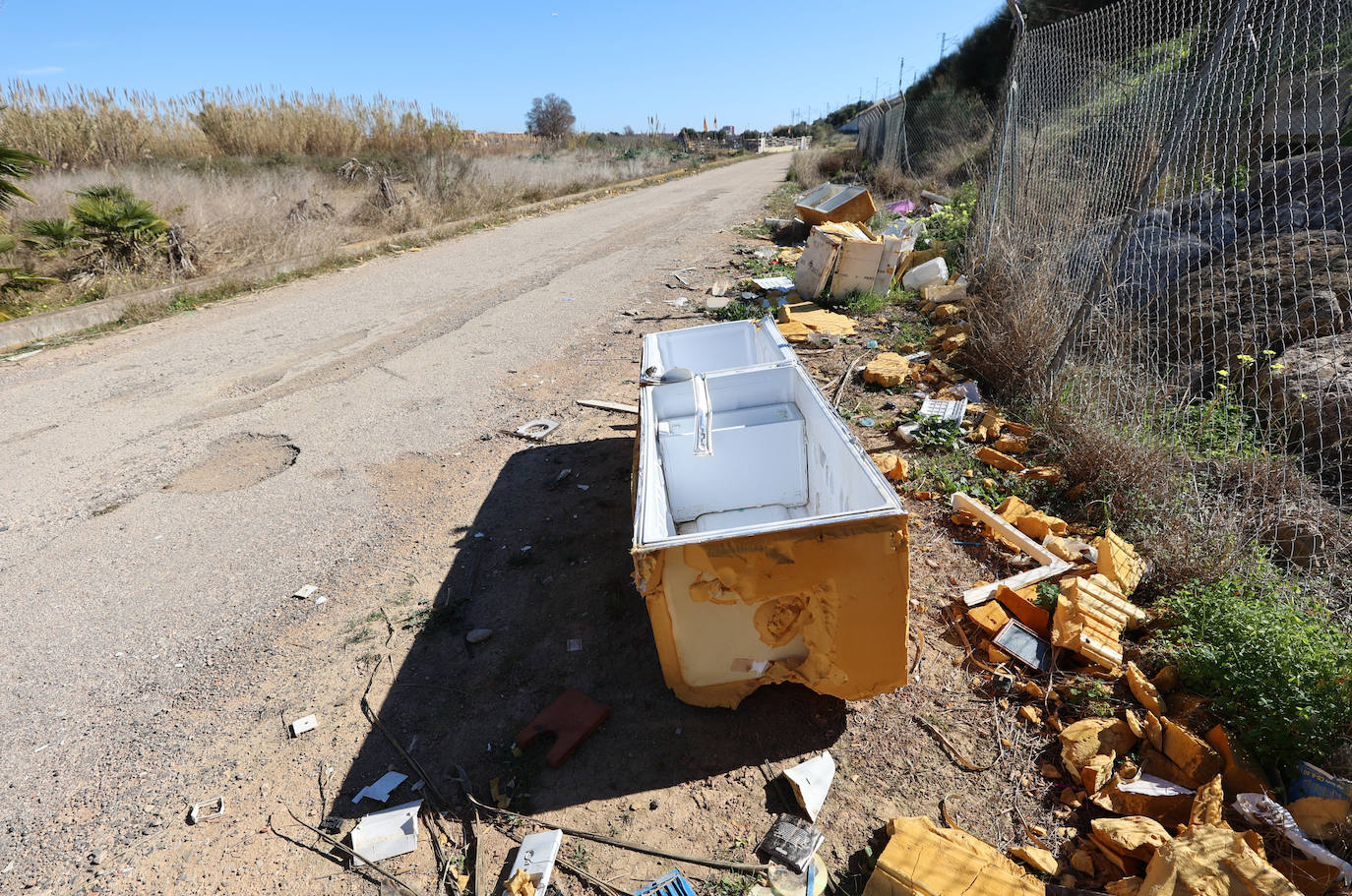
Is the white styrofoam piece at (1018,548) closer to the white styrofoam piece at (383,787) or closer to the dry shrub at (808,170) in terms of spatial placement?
the white styrofoam piece at (383,787)

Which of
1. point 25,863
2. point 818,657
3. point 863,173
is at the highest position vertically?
point 863,173

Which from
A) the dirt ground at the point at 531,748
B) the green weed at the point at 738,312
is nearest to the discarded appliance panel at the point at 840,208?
the green weed at the point at 738,312

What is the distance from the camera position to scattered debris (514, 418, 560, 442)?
4797 mm

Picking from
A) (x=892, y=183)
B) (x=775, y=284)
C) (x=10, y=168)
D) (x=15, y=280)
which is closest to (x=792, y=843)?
(x=775, y=284)

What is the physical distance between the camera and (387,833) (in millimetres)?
2176

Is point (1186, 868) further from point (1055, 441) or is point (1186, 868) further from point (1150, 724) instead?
point (1055, 441)

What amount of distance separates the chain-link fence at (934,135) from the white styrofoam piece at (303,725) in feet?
36.3

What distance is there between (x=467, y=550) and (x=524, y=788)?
1573 mm

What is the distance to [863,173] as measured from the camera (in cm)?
1709

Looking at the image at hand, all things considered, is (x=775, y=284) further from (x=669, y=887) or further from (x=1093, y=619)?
(x=669, y=887)

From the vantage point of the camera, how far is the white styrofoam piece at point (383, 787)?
2305 millimetres

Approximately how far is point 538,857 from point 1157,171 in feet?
13.0

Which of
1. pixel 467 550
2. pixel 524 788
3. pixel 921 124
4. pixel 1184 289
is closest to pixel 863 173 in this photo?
pixel 921 124

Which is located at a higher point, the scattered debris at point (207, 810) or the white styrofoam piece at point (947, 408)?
the white styrofoam piece at point (947, 408)
